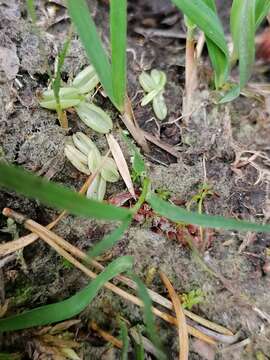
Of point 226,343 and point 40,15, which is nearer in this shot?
point 226,343

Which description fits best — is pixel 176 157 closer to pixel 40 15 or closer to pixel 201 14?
pixel 201 14

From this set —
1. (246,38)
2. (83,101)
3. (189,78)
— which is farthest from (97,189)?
(246,38)

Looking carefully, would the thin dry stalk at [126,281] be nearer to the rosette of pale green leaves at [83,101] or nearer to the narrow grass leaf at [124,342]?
the narrow grass leaf at [124,342]

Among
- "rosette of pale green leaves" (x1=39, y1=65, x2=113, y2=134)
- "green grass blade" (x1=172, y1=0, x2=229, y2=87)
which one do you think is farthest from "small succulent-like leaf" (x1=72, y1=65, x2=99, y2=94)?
"green grass blade" (x1=172, y1=0, x2=229, y2=87)

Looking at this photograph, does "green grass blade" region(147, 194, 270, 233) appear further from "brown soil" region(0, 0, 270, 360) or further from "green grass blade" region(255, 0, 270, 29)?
"green grass blade" region(255, 0, 270, 29)

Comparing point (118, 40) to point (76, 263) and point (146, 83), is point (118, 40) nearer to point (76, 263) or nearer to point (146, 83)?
point (146, 83)

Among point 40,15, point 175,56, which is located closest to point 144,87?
point 175,56
